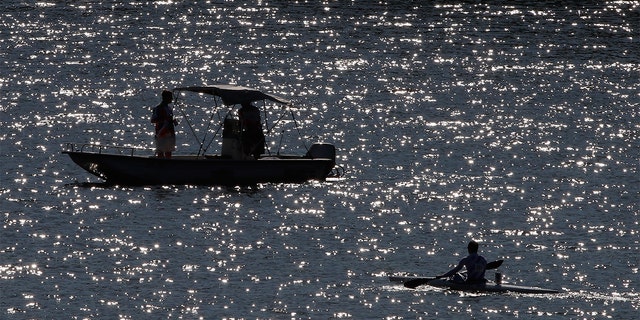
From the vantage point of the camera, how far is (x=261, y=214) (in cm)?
6178

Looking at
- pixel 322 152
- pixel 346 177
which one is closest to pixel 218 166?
pixel 322 152

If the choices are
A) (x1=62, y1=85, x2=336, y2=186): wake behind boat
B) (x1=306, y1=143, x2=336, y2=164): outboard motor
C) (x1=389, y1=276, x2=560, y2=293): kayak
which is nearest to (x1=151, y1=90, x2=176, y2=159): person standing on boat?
(x1=62, y1=85, x2=336, y2=186): wake behind boat

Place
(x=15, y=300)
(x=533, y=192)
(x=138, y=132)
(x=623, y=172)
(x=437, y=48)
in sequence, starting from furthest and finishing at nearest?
(x=437, y=48), (x=138, y=132), (x=623, y=172), (x=533, y=192), (x=15, y=300)

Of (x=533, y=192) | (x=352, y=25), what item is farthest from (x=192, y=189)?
(x=352, y=25)

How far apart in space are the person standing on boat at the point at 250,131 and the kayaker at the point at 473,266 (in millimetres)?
17686

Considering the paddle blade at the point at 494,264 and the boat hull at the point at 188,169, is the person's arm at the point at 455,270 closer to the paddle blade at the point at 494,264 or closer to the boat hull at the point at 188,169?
the paddle blade at the point at 494,264

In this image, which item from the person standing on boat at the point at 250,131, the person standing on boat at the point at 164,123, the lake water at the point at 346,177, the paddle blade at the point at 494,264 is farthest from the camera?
the person standing on boat at the point at 250,131

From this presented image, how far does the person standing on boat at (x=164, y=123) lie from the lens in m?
64.1

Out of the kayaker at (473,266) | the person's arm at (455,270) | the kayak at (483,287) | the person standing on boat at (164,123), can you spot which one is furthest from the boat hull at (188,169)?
the kayaker at (473,266)

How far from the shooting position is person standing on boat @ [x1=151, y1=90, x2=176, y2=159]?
6406cm

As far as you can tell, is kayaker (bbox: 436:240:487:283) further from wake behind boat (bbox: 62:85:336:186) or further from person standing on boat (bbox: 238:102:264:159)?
person standing on boat (bbox: 238:102:264:159)

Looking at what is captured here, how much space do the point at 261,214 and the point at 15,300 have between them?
15.0 metres

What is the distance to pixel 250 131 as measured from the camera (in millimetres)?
65812

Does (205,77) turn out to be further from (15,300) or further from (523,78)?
(15,300)
